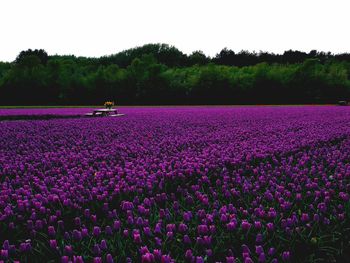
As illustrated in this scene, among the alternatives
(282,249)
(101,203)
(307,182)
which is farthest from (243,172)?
(282,249)

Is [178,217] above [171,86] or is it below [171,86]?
below

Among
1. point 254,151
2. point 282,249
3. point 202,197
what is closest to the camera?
point 282,249

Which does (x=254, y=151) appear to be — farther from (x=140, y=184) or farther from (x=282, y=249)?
(x=282, y=249)

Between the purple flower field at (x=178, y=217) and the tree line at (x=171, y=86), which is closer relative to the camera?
the purple flower field at (x=178, y=217)

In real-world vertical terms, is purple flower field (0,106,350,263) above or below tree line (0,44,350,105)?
below

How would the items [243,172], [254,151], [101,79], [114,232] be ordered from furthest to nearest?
1. [101,79]
2. [254,151]
3. [243,172]
4. [114,232]

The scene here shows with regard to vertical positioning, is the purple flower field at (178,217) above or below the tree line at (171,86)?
below

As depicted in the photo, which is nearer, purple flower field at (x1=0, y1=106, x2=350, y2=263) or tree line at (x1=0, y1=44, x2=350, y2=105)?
purple flower field at (x1=0, y1=106, x2=350, y2=263)

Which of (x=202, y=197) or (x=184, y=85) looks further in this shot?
(x=184, y=85)

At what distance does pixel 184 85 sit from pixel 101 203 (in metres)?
62.3

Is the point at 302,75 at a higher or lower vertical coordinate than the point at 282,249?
higher

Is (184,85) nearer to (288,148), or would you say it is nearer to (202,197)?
(288,148)

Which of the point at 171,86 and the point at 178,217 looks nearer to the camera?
the point at 178,217

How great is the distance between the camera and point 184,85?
66625 mm
